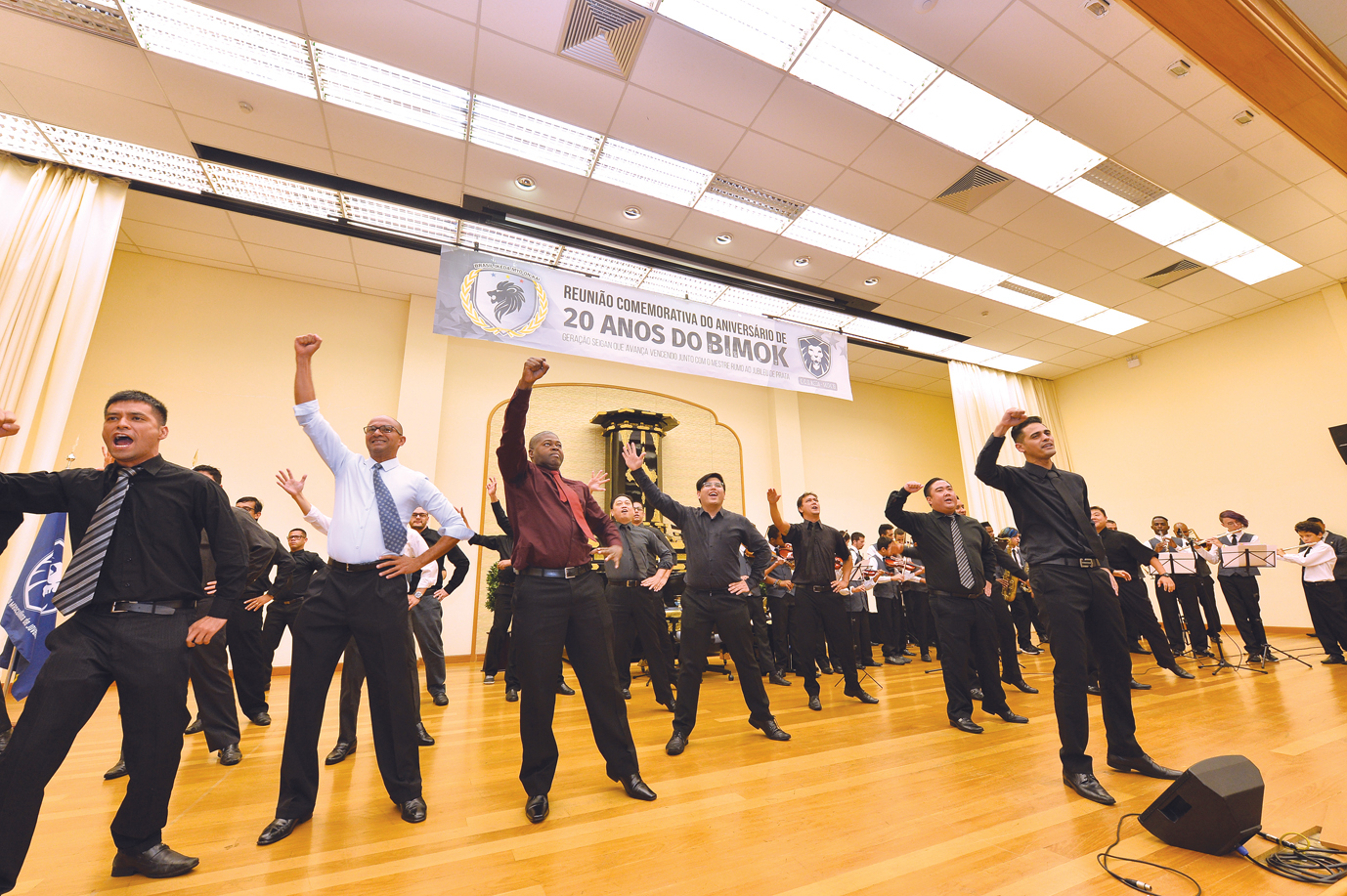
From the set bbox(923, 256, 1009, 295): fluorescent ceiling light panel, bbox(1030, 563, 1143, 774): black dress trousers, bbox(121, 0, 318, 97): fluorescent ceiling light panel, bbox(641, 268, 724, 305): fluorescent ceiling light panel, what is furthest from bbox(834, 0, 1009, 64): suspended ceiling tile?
bbox(121, 0, 318, 97): fluorescent ceiling light panel

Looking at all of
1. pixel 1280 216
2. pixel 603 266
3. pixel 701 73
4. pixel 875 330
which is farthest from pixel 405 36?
pixel 1280 216

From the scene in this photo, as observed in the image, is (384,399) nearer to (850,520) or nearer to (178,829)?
(178,829)

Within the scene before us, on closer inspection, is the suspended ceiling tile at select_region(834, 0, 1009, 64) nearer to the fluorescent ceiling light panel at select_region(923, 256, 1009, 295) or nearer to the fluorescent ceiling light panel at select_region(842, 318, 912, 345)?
the fluorescent ceiling light panel at select_region(923, 256, 1009, 295)

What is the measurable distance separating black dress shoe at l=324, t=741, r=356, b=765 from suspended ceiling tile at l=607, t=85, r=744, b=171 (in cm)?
459

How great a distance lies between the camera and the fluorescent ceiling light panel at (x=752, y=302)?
6704 millimetres

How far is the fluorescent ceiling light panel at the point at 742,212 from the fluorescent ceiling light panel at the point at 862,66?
1.38 meters

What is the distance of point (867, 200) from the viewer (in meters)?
5.29

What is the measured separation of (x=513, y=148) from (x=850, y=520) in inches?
296

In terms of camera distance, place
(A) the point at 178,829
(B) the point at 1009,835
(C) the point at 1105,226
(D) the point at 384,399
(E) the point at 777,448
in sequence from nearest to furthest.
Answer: (B) the point at 1009,835
(A) the point at 178,829
(C) the point at 1105,226
(D) the point at 384,399
(E) the point at 777,448

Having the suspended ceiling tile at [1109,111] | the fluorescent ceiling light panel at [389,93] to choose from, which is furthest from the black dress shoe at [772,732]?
the suspended ceiling tile at [1109,111]

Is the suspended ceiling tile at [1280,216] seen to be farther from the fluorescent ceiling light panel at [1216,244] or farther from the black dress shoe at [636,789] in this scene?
the black dress shoe at [636,789]

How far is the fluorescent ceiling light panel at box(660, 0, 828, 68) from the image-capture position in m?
3.51

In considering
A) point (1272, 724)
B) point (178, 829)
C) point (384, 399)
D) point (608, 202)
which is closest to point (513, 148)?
point (608, 202)

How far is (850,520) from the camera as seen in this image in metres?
9.40
